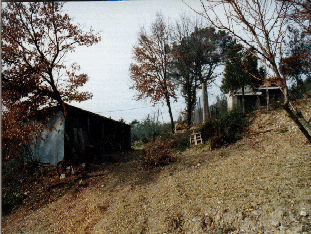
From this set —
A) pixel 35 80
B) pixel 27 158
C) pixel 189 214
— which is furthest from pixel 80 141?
pixel 189 214

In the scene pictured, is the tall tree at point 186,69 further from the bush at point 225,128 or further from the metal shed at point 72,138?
the metal shed at point 72,138

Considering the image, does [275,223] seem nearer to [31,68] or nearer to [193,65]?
[31,68]

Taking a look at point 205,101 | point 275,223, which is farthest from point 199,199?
point 205,101

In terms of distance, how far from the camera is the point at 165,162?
6.49 metres

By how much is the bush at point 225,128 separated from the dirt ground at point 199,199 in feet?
4.72

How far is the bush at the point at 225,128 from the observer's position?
308 inches

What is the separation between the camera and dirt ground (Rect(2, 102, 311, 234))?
2.59 meters

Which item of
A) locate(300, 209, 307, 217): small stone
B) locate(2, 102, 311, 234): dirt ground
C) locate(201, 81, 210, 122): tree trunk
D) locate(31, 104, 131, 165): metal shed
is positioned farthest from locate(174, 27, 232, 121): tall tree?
locate(300, 209, 307, 217): small stone

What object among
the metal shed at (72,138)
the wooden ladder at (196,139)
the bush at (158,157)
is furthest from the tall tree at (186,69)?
the bush at (158,157)

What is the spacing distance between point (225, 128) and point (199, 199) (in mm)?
5453

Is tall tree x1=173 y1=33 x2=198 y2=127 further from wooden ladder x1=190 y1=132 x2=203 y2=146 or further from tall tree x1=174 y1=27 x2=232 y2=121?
wooden ladder x1=190 y1=132 x2=203 y2=146

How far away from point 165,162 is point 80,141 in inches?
201

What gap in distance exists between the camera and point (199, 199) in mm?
3463

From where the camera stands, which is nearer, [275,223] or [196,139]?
[275,223]
